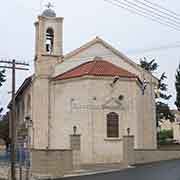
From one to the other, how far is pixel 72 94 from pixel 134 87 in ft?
17.9

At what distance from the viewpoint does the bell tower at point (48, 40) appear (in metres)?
42.9

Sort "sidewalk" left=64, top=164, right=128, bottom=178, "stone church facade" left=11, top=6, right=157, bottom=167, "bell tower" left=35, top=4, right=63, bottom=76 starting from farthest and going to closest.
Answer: "bell tower" left=35, top=4, right=63, bottom=76 < "stone church facade" left=11, top=6, right=157, bottom=167 < "sidewalk" left=64, top=164, right=128, bottom=178

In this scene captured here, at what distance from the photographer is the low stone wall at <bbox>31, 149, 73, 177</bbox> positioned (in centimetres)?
2725

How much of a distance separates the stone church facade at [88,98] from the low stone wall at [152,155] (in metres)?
2.41

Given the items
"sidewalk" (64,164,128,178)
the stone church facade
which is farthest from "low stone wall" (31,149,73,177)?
the stone church facade

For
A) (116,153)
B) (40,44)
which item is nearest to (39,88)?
(40,44)

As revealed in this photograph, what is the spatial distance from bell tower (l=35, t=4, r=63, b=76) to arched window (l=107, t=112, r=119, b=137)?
8125mm

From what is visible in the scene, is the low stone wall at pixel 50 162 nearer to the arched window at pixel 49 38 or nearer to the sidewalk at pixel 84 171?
the sidewalk at pixel 84 171

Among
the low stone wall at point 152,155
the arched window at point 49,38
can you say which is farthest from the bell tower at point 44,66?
the low stone wall at point 152,155

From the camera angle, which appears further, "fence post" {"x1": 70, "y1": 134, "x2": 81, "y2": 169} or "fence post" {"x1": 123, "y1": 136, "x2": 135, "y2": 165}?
"fence post" {"x1": 123, "y1": 136, "x2": 135, "y2": 165}

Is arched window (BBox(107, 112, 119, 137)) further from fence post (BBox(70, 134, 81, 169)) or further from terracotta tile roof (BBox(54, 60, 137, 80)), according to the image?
fence post (BBox(70, 134, 81, 169))

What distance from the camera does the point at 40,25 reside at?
4394cm

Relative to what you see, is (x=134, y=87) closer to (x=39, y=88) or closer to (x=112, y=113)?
(x=112, y=113)

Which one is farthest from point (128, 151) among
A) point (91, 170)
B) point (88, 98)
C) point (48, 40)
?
point (48, 40)
